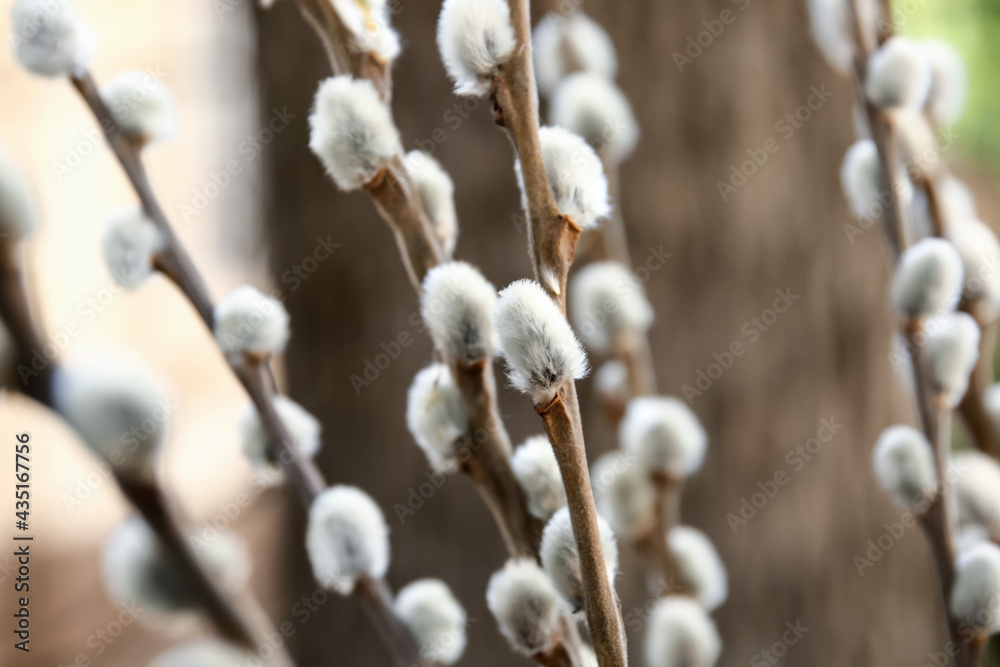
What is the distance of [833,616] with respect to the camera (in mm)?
578

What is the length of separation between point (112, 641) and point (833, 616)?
1019mm

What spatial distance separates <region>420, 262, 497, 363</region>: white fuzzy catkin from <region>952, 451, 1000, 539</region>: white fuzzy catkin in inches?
10.4

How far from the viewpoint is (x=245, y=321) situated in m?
0.25

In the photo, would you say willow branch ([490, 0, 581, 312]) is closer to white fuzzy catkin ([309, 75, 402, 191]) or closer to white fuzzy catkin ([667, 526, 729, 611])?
white fuzzy catkin ([309, 75, 402, 191])

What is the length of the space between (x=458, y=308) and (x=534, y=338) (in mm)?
49

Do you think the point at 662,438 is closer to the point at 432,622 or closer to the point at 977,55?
the point at 432,622

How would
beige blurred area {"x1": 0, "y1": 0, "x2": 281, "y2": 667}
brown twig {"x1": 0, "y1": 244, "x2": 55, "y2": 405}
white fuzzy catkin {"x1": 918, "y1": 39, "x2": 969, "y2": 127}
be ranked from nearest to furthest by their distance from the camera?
1. brown twig {"x1": 0, "y1": 244, "x2": 55, "y2": 405}
2. white fuzzy catkin {"x1": 918, "y1": 39, "x2": 969, "y2": 127}
3. beige blurred area {"x1": 0, "y1": 0, "x2": 281, "y2": 667}

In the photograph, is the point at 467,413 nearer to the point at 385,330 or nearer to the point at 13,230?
the point at 13,230

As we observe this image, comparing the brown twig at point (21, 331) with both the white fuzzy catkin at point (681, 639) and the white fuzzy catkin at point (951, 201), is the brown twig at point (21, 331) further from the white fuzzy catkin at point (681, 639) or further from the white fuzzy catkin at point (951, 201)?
the white fuzzy catkin at point (951, 201)

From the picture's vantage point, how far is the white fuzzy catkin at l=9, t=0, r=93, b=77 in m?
0.22

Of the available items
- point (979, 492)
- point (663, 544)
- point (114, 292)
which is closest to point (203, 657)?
point (663, 544)
